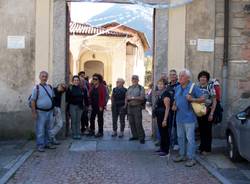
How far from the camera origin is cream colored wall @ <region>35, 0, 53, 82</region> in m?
11.7

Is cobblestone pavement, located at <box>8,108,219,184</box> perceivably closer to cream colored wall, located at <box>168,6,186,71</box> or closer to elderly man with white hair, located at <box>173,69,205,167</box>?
elderly man with white hair, located at <box>173,69,205,167</box>

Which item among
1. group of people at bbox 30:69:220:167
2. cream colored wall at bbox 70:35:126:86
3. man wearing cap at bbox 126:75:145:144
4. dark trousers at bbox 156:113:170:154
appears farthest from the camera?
cream colored wall at bbox 70:35:126:86

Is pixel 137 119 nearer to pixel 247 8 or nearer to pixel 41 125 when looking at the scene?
pixel 41 125

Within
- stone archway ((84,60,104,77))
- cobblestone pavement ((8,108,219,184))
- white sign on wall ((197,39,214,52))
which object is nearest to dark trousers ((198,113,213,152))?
cobblestone pavement ((8,108,219,184))

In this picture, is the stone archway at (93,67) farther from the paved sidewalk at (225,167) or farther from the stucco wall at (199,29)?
the paved sidewalk at (225,167)

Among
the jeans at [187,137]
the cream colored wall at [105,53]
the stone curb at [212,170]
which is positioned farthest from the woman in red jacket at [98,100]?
the cream colored wall at [105,53]

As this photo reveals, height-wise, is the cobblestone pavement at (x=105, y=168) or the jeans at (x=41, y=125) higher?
the jeans at (x=41, y=125)

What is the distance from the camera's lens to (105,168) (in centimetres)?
874

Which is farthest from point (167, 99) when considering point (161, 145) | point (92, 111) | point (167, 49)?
point (92, 111)

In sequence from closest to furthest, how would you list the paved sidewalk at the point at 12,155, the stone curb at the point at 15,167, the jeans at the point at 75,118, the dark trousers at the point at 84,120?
1. the stone curb at the point at 15,167
2. the paved sidewalk at the point at 12,155
3. the jeans at the point at 75,118
4. the dark trousers at the point at 84,120

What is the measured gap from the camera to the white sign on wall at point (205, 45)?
11898 mm

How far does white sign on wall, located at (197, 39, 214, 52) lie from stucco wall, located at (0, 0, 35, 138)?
3.92 meters

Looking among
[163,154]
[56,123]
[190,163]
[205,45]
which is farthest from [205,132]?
[56,123]

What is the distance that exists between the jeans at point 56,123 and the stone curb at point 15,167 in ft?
2.34
